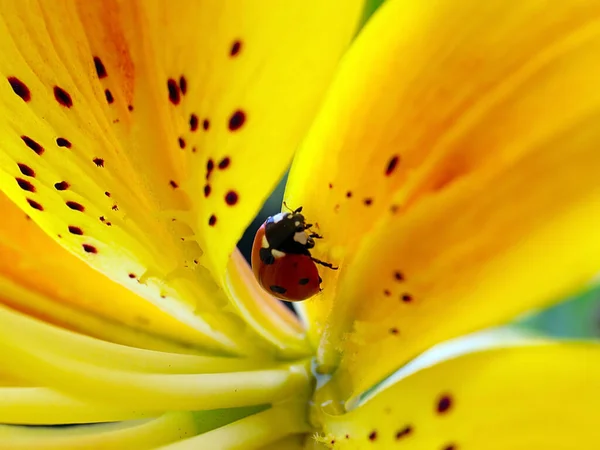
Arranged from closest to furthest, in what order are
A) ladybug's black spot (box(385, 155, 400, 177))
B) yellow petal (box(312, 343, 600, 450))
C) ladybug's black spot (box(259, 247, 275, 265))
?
yellow petal (box(312, 343, 600, 450)) < ladybug's black spot (box(385, 155, 400, 177)) < ladybug's black spot (box(259, 247, 275, 265))

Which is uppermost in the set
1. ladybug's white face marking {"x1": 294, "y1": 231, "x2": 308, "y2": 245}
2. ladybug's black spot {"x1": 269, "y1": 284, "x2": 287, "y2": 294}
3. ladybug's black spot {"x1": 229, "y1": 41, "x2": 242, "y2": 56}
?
ladybug's black spot {"x1": 229, "y1": 41, "x2": 242, "y2": 56}

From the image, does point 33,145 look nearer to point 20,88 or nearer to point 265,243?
point 20,88

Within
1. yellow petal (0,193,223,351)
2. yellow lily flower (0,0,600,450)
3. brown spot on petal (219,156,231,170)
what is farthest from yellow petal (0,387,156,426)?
brown spot on petal (219,156,231,170)

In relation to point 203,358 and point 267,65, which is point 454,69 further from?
point 203,358

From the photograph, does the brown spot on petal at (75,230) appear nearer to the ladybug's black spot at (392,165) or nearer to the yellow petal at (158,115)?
the yellow petal at (158,115)

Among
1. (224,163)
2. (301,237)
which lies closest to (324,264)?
(301,237)

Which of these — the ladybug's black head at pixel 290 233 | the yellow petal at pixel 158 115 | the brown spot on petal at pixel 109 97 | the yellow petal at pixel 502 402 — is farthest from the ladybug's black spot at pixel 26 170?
the yellow petal at pixel 502 402

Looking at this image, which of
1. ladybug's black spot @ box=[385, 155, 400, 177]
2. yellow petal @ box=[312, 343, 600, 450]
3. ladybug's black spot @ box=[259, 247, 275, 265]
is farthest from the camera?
ladybug's black spot @ box=[259, 247, 275, 265]

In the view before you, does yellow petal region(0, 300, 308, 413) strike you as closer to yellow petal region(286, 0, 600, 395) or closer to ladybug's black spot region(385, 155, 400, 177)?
yellow petal region(286, 0, 600, 395)
